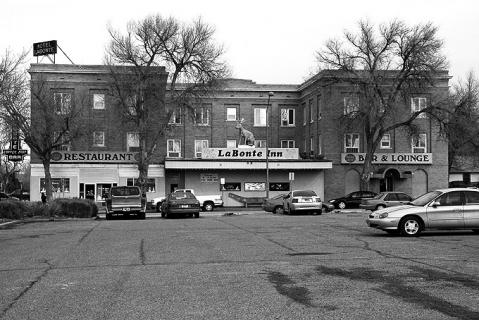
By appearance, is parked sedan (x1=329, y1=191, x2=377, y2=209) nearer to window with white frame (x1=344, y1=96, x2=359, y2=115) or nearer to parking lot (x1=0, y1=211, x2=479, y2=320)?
window with white frame (x1=344, y1=96, x2=359, y2=115)

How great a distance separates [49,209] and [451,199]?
73.8ft

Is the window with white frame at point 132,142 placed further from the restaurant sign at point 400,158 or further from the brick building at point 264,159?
the restaurant sign at point 400,158

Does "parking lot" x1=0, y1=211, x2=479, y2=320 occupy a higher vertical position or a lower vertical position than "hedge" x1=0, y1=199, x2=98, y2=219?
lower

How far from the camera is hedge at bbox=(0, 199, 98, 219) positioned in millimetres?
29672

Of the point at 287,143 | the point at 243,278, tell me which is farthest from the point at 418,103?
the point at 243,278

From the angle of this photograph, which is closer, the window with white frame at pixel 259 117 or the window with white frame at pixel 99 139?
the window with white frame at pixel 99 139

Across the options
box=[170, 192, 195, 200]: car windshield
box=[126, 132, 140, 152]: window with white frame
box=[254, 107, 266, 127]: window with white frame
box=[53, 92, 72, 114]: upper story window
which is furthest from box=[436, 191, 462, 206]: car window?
box=[254, 107, 266, 127]: window with white frame

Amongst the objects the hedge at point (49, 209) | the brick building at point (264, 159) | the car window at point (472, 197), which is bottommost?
the hedge at point (49, 209)

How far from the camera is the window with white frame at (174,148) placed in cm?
5841

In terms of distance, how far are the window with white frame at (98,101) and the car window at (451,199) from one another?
139ft

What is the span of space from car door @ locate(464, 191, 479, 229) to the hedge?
22393 millimetres

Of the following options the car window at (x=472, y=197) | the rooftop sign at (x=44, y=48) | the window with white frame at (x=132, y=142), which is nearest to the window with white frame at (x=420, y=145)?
the window with white frame at (x=132, y=142)

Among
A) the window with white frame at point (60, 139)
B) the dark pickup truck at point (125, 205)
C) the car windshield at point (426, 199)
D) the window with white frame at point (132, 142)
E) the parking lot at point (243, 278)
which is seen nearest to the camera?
the parking lot at point (243, 278)

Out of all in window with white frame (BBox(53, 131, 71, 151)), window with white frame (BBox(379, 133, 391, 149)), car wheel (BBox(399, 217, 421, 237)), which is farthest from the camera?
window with white frame (BBox(379, 133, 391, 149))
